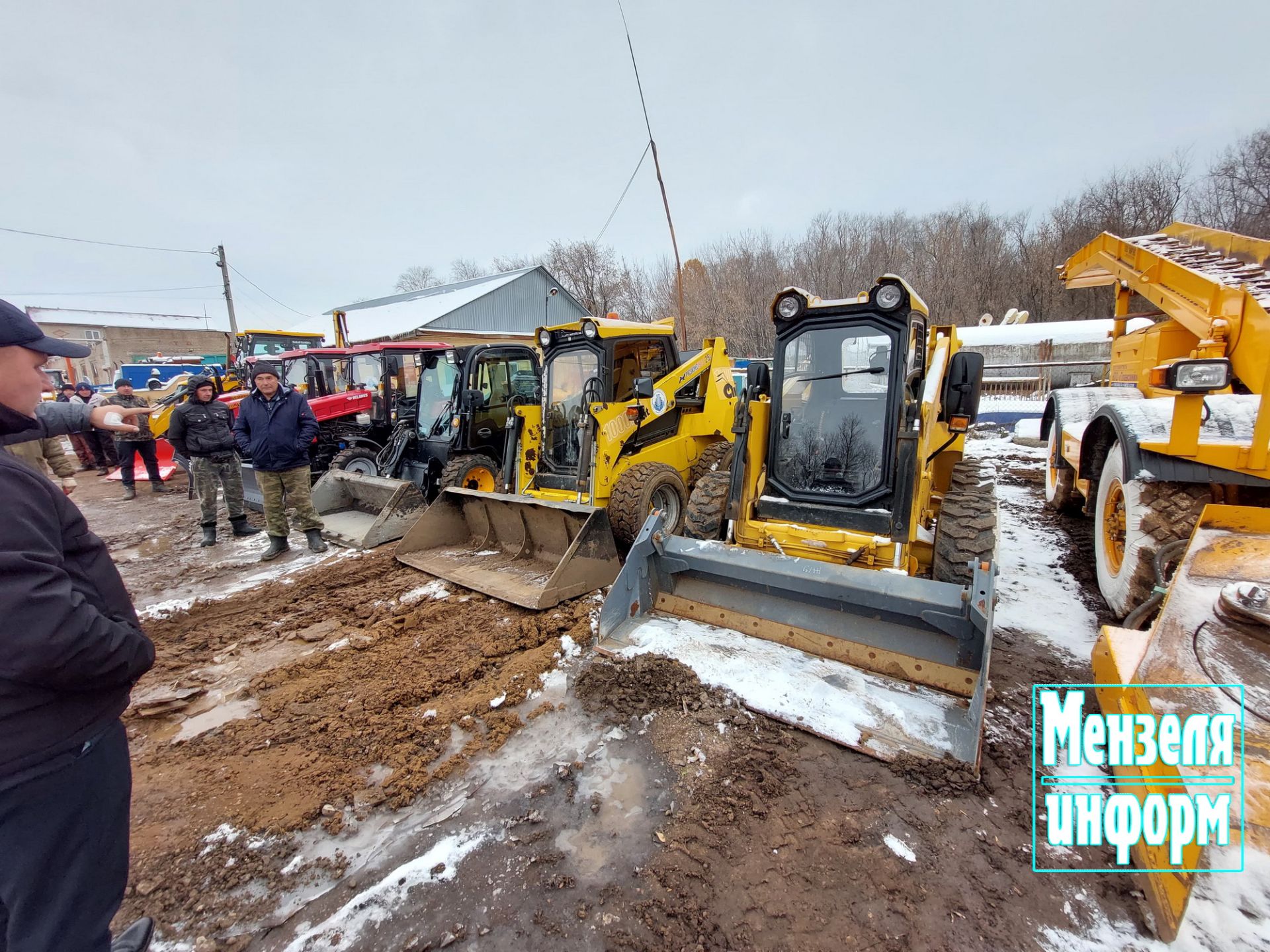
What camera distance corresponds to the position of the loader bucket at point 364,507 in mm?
6121

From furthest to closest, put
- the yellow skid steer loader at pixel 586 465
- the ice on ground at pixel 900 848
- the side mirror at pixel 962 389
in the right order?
the yellow skid steer loader at pixel 586 465 → the side mirror at pixel 962 389 → the ice on ground at pixel 900 848

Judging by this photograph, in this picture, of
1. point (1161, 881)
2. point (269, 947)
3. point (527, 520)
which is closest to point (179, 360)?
point (527, 520)

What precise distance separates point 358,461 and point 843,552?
23.1 ft

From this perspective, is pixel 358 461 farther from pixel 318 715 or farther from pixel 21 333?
pixel 21 333

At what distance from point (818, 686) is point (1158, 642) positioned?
4.54ft

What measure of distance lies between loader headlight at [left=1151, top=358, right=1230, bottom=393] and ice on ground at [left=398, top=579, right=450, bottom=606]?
4.97 m

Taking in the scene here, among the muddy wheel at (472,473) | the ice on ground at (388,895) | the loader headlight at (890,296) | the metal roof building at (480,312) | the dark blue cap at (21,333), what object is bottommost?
the ice on ground at (388,895)

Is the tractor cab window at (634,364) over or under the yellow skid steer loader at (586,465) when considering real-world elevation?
over

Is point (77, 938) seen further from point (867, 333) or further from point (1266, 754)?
point (867, 333)

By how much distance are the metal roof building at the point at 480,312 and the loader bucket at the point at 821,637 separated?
22.6 metres

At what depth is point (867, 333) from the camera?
3.61m

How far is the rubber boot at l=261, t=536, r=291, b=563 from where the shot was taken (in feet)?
20.1

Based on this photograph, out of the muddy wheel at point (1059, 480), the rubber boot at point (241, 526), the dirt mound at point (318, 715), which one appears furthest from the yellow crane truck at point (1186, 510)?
the rubber boot at point (241, 526)

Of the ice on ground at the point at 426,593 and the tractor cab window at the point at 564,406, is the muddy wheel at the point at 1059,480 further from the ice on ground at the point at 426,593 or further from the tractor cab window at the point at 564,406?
the ice on ground at the point at 426,593
